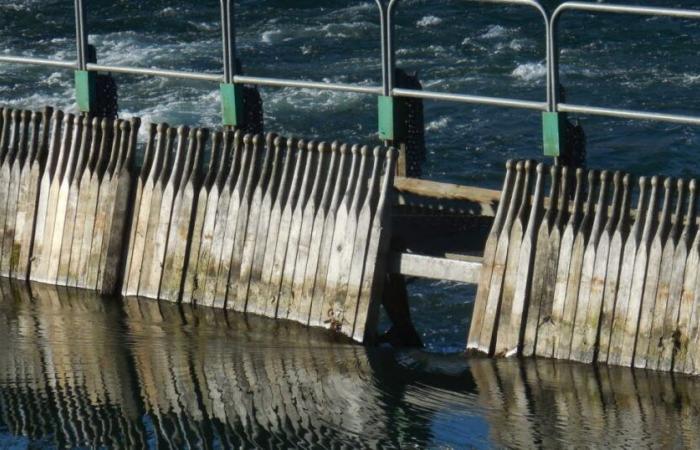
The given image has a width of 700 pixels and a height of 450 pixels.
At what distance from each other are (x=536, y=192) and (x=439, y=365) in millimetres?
1299

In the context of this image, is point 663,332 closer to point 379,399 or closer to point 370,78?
point 379,399

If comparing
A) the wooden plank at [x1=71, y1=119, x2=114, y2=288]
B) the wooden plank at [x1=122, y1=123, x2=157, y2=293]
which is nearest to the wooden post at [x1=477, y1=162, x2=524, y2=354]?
the wooden plank at [x1=122, y1=123, x2=157, y2=293]

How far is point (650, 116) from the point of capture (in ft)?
32.9

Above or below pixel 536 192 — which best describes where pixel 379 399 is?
below

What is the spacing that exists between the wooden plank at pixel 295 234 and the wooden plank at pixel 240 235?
30cm

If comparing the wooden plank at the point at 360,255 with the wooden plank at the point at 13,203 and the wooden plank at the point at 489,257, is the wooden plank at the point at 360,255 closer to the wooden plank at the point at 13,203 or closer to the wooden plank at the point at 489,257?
the wooden plank at the point at 489,257

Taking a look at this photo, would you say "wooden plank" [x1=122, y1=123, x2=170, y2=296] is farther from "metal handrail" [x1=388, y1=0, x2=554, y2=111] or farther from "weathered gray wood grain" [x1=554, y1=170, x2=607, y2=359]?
"weathered gray wood grain" [x1=554, y1=170, x2=607, y2=359]

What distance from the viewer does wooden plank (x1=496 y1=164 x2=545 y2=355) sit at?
10.2 metres

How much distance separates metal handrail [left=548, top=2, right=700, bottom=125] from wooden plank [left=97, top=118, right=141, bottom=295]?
314 cm

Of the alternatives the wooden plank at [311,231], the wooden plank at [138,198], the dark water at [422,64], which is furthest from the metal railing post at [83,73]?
the dark water at [422,64]

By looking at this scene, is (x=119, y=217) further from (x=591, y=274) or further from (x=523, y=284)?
(x=591, y=274)

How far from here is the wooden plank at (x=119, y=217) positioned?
11.6 metres

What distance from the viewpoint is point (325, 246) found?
35.6 ft

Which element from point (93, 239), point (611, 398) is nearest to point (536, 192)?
point (611, 398)
